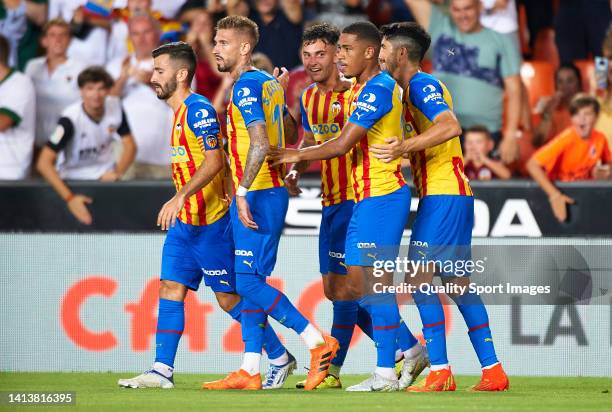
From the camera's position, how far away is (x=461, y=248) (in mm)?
8398

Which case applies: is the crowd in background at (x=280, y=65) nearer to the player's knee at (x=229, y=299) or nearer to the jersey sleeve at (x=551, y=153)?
the jersey sleeve at (x=551, y=153)

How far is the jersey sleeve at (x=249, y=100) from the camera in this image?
805cm

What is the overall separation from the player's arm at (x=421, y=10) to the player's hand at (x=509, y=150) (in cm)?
151

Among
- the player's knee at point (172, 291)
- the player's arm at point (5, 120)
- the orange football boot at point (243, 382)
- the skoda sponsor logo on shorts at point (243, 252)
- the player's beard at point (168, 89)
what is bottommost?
the orange football boot at point (243, 382)

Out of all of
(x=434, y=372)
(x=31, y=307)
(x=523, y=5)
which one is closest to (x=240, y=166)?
(x=434, y=372)

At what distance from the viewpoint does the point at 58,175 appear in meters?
11.5

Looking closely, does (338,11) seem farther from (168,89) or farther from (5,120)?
(168,89)

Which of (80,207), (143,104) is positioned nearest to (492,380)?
(80,207)

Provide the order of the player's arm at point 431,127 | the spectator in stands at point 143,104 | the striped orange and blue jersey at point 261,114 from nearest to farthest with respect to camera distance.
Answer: the player's arm at point 431,127, the striped orange and blue jersey at point 261,114, the spectator in stands at point 143,104

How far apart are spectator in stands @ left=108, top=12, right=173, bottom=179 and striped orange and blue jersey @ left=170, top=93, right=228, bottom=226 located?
3.28m

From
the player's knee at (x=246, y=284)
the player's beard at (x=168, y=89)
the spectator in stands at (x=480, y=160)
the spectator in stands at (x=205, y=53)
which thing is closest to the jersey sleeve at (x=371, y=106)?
the player's knee at (x=246, y=284)

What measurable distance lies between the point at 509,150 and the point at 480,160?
37cm

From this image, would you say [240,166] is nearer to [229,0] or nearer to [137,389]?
[137,389]

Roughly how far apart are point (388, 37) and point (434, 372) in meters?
2.25
